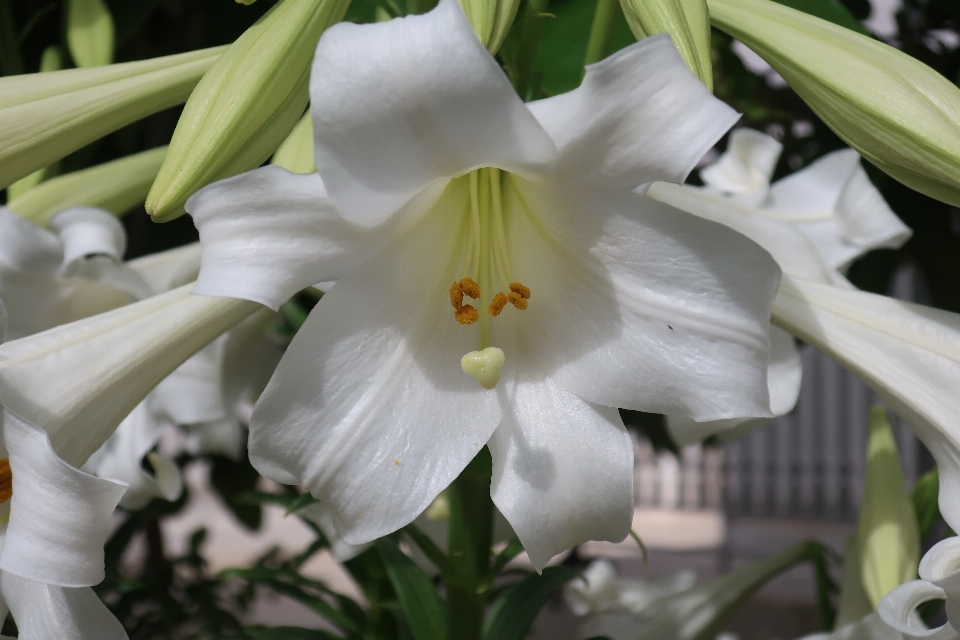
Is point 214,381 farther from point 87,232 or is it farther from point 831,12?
point 831,12

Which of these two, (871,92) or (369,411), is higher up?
(871,92)

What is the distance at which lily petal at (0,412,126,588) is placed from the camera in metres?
0.44

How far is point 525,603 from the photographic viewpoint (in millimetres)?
707

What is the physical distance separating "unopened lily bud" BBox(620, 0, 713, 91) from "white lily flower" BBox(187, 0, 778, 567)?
2.7 inches

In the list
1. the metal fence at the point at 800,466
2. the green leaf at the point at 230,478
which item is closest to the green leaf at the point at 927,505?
the green leaf at the point at 230,478

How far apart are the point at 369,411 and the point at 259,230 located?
13 cm

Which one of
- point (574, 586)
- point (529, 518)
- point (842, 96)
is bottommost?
point (574, 586)

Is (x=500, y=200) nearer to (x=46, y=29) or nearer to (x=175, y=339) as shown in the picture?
(x=175, y=339)

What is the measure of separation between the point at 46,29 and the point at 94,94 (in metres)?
0.63

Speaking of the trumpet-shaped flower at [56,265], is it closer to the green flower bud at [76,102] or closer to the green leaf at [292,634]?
the green flower bud at [76,102]

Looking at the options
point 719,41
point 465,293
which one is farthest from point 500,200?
point 719,41

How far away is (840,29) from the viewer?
53 cm

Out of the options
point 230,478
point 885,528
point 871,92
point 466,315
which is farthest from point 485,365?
point 230,478

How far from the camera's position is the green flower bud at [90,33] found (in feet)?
2.75
